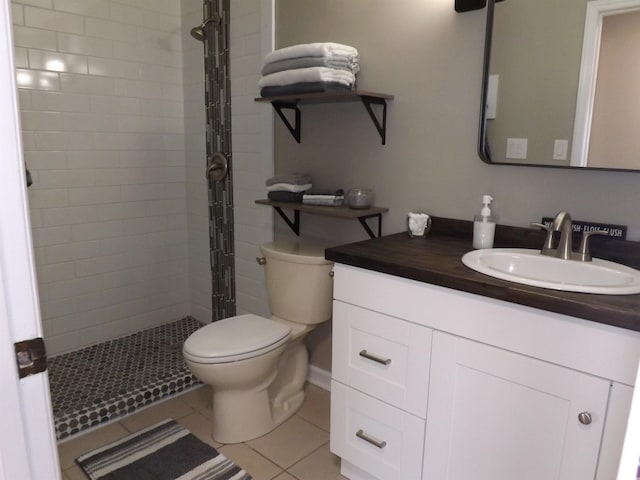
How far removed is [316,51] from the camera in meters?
1.81

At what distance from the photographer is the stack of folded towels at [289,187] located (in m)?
2.12

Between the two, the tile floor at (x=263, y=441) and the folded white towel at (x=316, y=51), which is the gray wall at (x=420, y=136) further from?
the tile floor at (x=263, y=441)

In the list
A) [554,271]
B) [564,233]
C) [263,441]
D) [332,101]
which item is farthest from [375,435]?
[332,101]

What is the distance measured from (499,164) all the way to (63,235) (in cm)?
224

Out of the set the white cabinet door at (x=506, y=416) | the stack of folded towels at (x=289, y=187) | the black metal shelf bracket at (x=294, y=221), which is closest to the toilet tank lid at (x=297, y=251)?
the black metal shelf bracket at (x=294, y=221)

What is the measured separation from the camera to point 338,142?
2127 millimetres

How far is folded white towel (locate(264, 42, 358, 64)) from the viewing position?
1806mm

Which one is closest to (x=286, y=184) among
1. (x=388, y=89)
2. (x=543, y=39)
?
(x=388, y=89)

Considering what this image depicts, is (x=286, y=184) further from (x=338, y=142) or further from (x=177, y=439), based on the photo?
(x=177, y=439)

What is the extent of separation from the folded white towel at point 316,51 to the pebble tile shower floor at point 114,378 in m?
1.62

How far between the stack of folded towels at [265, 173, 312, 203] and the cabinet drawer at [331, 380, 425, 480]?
872 mm

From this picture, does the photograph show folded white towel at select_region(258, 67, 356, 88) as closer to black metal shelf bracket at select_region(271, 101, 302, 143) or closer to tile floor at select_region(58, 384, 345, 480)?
black metal shelf bracket at select_region(271, 101, 302, 143)

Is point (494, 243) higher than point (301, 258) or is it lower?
Result: higher

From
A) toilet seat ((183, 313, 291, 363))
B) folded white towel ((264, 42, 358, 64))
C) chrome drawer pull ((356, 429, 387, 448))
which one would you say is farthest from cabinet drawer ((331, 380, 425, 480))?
folded white towel ((264, 42, 358, 64))
